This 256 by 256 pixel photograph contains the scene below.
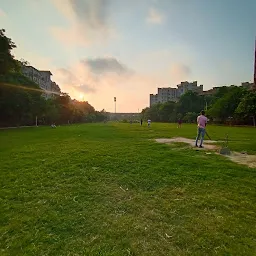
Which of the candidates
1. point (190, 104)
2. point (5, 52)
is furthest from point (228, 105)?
point (5, 52)

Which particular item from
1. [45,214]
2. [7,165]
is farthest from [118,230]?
[7,165]

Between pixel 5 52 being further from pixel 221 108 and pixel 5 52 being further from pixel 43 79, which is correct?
pixel 43 79

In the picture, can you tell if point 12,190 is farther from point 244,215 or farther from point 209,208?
point 244,215

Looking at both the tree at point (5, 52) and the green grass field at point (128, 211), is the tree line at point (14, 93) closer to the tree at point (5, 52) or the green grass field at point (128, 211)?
the tree at point (5, 52)

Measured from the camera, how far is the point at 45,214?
486cm

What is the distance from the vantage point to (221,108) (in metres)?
70.4

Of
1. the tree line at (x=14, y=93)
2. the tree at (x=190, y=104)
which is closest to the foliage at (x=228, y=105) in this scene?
the tree at (x=190, y=104)

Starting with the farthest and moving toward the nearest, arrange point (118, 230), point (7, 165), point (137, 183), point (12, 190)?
point (7, 165) < point (137, 183) < point (12, 190) < point (118, 230)

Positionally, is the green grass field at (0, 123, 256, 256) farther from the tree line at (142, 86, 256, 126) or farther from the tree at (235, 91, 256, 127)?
the tree line at (142, 86, 256, 126)

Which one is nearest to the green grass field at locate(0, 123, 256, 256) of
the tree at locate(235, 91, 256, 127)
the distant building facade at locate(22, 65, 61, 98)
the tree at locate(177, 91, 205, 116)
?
the tree at locate(235, 91, 256, 127)

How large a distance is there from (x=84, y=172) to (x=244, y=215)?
16.3ft

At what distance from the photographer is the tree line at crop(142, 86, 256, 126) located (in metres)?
56.6

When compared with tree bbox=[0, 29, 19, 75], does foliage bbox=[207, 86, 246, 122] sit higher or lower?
lower

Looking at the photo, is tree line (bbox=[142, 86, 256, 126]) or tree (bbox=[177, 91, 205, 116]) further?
tree (bbox=[177, 91, 205, 116])
